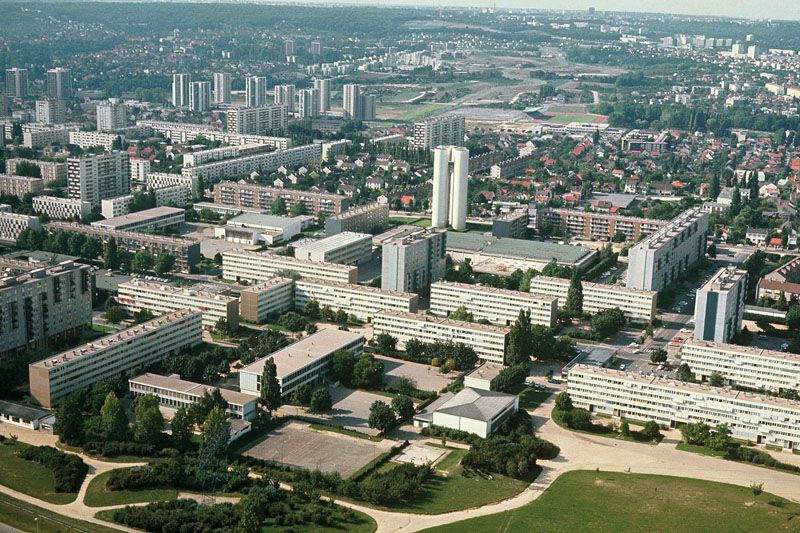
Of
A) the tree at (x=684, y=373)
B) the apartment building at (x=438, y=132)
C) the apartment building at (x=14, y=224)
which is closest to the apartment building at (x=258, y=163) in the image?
the apartment building at (x=438, y=132)

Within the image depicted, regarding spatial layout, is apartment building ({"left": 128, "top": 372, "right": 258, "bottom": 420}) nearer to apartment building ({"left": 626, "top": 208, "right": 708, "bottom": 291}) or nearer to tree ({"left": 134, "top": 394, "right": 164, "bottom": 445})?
tree ({"left": 134, "top": 394, "right": 164, "bottom": 445})

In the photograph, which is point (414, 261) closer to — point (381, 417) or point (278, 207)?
point (381, 417)

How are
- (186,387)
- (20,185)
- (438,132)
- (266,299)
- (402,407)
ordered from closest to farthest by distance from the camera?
(402,407)
(186,387)
(266,299)
(20,185)
(438,132)

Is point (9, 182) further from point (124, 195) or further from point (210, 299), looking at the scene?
point (210, 299)

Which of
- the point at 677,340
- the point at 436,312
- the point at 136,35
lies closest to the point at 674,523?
the point at 677,340

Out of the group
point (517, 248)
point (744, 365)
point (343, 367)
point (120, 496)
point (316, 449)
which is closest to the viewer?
point (120, 496)

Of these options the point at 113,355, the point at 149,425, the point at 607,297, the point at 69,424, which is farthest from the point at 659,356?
the point at 69,424

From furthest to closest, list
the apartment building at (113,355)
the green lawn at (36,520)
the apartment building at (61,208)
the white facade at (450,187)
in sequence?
the apartment building at (61,208) < the white facade at (450,187) < the apartment building at (113,355) < the green lawn at (36,520)

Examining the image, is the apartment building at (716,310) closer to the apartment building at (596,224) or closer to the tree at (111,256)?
the apartment building at (596,224)
